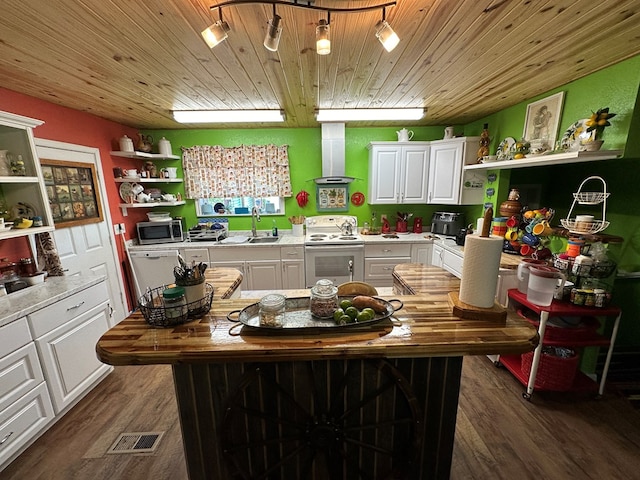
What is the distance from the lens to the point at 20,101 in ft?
7.11

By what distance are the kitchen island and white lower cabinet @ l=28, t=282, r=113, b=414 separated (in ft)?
3.26

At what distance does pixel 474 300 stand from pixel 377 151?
2.72 m

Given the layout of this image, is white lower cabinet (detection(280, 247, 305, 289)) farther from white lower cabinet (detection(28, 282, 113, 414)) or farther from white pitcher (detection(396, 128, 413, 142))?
white pitcher (detection(396, 128, 413, 142))

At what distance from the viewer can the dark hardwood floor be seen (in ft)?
4.91

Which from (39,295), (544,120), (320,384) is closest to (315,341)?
(320,384)

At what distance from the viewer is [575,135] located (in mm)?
1944

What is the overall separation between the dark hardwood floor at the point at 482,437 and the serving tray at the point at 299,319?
3.61ft

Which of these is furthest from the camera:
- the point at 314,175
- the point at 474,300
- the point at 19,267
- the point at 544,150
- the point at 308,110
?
the point at 314,175

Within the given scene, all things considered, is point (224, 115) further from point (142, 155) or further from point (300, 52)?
point (300, 52)

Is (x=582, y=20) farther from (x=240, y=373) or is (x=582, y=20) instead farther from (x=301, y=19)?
(x=240, y=373)

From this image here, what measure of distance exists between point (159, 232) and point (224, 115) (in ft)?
5.84

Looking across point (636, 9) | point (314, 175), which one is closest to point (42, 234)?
point (314, 175)

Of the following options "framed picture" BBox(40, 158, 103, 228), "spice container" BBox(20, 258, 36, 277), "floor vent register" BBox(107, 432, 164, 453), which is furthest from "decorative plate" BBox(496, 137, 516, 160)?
"framed picture" BBox(40, 158, 103, 228)

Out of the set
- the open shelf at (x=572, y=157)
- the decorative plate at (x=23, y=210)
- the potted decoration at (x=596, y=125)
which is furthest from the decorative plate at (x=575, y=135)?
the decorative plate at (x=23, y=210)
